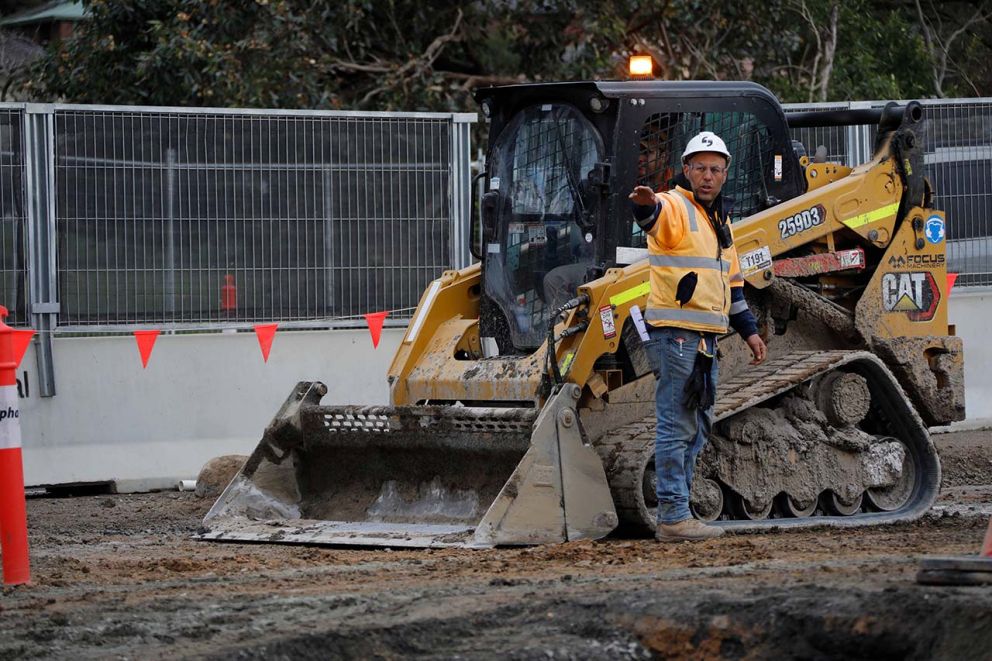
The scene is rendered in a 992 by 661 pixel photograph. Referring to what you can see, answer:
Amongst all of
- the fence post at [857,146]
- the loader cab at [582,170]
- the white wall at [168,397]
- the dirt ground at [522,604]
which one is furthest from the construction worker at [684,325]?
the fence post at [857,146]

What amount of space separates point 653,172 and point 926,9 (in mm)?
18707

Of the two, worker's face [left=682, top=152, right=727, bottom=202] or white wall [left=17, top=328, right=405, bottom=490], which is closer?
worker's face [left=682, top=152, right=727, bottom=202]

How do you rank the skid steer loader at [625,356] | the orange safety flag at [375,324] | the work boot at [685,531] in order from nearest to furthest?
the work boot at [685,531]
the skid steer loader at [625,356]
the orange safety flag at [375,324]

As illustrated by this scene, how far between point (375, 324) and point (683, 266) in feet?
18.7

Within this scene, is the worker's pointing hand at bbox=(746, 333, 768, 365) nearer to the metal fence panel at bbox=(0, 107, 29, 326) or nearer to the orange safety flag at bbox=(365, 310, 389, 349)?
the orange safety flag at bbox=(365, 310, 389, 349)

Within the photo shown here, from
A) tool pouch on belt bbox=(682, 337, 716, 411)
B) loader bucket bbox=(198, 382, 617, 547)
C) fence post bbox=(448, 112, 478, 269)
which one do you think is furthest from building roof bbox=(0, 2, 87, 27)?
tool pouch on belt bbox=(682, 337, 716, 411)

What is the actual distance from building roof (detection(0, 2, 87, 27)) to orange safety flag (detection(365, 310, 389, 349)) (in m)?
24.5

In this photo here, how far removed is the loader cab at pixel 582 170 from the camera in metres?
8.84

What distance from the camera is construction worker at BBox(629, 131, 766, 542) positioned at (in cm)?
794

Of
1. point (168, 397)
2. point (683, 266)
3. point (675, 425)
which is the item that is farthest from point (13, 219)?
point (675, 425)

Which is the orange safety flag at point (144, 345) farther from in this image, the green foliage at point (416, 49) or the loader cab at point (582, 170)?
the green foliage at point (416, 49)

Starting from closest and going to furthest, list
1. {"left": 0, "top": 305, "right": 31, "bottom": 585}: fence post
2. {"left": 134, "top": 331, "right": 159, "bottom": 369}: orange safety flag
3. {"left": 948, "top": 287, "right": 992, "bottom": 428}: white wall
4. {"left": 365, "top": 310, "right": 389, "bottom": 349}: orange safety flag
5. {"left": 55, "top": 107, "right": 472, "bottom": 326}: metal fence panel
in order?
1. {"left": 0, "top": 305, "right": 31, "bottom": 585}: fence post
2. {"left": 134, "top": 331, "right": 159, "bottom": 369}: orange safety flag
3. {"left": 55, "top": 107, "right": 472, "bottom": 326}: metal fence panel
4. {"left": 365, "top": 310, "right": 389, "bottom": 349}: orange safety flag
5. {"left": 948, "top": 287, "right": 992, "bottom": 428}: white wall

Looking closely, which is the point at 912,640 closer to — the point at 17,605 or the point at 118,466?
the point at 17,605

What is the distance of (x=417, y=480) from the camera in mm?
9094
